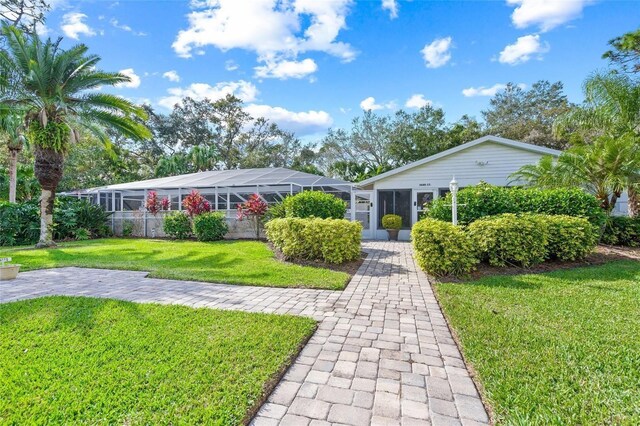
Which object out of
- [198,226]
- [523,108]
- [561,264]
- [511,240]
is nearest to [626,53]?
[561,264]

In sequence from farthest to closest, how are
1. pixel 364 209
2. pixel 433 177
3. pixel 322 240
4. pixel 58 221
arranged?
pixel 364 209, pixel 58 221, pixel 433 177, pixel 322 240

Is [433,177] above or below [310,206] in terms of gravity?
above

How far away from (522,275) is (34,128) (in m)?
16.0

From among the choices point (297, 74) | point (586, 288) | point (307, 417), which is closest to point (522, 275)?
point (586, 288)

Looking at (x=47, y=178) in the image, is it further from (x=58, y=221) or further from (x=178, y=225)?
(x=178, y=225)

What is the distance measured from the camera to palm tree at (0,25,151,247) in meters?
10.4

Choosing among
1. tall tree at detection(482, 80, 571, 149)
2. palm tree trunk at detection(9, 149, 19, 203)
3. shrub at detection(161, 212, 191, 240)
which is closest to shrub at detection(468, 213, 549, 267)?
shrub at detection(161, 212, 191, 240)

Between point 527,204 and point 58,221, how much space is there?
18947mm

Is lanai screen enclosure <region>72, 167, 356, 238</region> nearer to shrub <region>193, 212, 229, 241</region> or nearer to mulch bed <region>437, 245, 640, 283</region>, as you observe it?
shrub <region>193, 212, 229, 241</region>

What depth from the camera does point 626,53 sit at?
12.2m

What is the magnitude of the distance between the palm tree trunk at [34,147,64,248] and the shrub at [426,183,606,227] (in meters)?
14.3

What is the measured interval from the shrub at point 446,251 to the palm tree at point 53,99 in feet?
40.3

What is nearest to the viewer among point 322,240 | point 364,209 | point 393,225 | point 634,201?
point 322,240

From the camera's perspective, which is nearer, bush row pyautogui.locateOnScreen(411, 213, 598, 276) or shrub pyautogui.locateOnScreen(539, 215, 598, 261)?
bush row pyautogui.locateOnScreen(411, 213, 598, 276)
